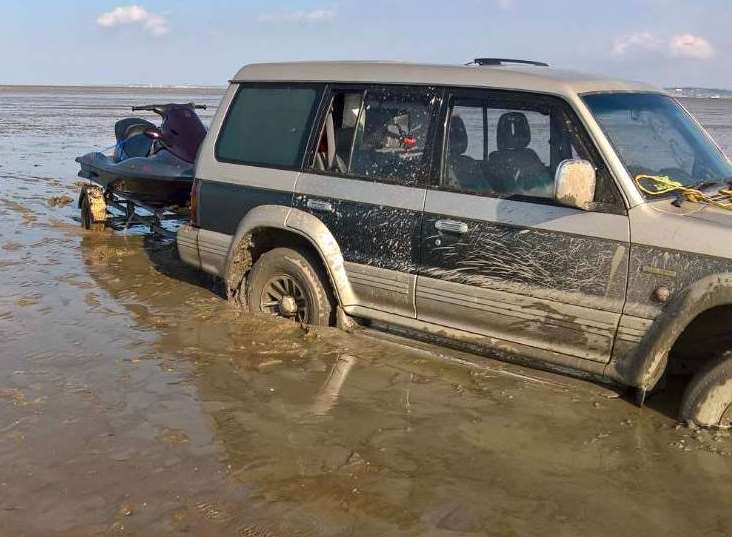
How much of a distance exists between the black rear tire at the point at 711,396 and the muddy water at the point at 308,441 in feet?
0.37

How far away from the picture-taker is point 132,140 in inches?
404

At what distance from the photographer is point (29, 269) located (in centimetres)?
817

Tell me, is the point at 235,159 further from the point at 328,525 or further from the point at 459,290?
the point at 328,525

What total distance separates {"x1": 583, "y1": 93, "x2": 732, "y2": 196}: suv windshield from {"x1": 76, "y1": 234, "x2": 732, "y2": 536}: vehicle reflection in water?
1.43 metres

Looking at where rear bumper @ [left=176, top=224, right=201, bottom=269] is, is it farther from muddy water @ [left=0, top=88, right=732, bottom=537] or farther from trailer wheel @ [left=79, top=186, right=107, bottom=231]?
trailer wheel @ [left=79, top=186, right=107, bottom=231]

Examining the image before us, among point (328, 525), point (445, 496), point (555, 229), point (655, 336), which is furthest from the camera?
point (555, 229)

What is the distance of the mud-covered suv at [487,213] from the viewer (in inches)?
170

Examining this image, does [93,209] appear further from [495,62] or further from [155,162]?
[495,62]

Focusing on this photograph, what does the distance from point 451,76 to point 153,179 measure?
16.5 ft

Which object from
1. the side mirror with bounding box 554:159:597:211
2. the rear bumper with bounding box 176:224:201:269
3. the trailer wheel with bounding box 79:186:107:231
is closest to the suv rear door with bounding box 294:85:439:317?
the side mirror with bounding box 554:159:597:211

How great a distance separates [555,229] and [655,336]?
2.72ft

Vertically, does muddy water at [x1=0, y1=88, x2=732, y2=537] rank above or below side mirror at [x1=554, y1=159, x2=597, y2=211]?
below

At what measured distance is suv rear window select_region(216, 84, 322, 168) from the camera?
5945 mm

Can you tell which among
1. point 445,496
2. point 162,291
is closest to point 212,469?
point 445,496
